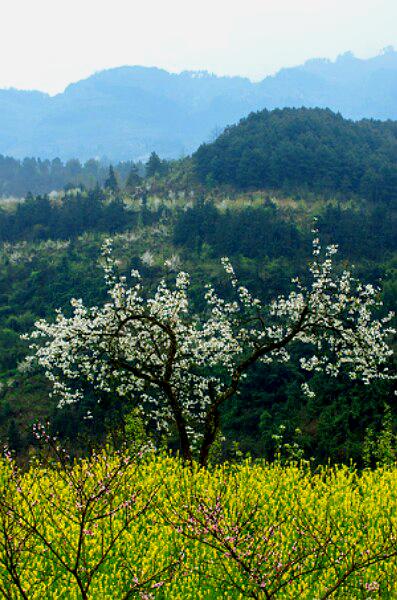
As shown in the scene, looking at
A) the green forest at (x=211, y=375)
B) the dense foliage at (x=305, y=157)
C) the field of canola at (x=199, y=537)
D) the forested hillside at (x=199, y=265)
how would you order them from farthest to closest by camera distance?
the dense foliage at (x=305, y=157) → the forested hillside at (x=199, y=265) → the green forest at (x=211, y=375) → the field of canola at (x=199, y=537)

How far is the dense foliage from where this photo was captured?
8381 centimetres

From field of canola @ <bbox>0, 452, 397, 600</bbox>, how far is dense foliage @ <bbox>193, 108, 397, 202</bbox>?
71.8 metres

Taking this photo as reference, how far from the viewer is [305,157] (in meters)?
89.2

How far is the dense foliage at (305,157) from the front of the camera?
3300 inches

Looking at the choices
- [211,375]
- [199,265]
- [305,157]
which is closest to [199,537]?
[211,375]

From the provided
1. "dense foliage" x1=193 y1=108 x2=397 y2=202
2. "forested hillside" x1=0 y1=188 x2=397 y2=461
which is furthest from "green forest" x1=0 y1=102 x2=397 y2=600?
"dense foliage" x1=193 y1=108 x2=397 y2=202

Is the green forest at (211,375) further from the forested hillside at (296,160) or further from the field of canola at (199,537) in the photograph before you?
the forested hillside at (296,160)

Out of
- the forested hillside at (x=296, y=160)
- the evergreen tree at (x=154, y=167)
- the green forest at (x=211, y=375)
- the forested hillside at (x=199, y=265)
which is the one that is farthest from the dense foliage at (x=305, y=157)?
the evergreen tree at (x=154, y=167)

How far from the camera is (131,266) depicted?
65.6 m

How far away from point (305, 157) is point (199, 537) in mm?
86133

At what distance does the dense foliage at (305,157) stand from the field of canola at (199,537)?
71.8 m

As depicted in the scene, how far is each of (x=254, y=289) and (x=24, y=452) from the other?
29197mm

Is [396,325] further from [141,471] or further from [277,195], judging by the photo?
[277,195]

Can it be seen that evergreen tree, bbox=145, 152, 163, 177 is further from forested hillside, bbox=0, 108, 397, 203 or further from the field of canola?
the field of canola
